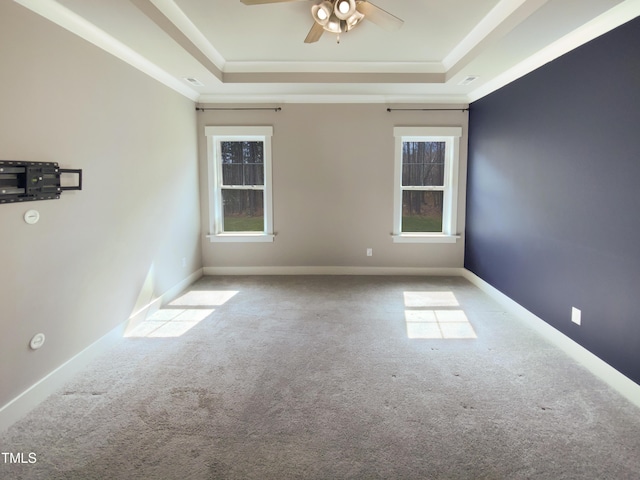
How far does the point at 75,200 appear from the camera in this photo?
2.69m

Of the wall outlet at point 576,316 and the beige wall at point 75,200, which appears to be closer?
the beige wall at point 75,200

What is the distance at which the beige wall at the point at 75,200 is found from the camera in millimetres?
2154

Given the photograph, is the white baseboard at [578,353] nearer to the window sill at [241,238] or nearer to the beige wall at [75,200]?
the window sill at [241,238]

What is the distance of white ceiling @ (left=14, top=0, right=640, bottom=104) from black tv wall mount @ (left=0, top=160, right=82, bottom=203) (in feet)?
3.11

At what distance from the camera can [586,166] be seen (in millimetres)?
2787

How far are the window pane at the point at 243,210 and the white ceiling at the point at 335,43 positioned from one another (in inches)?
52.8

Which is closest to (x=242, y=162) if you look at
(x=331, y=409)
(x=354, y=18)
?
(x=354, y=18)

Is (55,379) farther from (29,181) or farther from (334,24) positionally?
(334,24)

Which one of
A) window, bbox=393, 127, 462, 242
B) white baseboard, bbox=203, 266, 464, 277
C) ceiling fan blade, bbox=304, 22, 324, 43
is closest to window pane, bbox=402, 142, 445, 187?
window, bbox=393, 127, 462, 242

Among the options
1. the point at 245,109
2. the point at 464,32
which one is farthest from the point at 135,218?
the point at 464,32

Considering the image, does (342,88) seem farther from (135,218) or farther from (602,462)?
(602,462)

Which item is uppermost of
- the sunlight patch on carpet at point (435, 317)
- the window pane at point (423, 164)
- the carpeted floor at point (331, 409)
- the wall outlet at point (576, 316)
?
the window pane at point (423, 164)

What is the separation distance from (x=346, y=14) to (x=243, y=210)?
3375mm

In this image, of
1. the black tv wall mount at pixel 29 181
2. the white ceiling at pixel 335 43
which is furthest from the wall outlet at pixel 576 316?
the black tv wall mount at pixel 29 181
